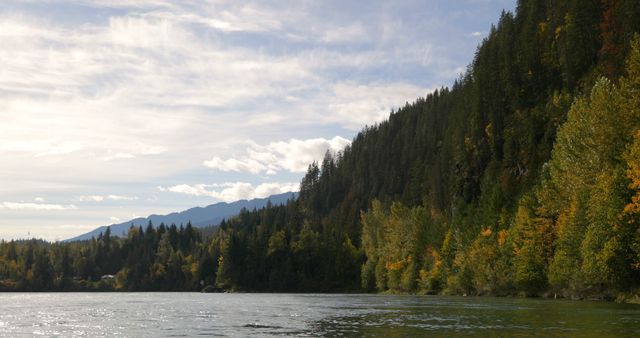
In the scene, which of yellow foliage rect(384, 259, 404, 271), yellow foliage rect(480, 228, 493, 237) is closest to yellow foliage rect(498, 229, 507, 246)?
yellow foliage rect(480, 228, 493, 237)

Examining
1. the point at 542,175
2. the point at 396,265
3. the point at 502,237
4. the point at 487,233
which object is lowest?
the point at 396,265

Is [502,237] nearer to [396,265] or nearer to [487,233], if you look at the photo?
[487,233]

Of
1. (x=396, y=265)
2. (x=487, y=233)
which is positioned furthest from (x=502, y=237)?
(x=396, y=265)

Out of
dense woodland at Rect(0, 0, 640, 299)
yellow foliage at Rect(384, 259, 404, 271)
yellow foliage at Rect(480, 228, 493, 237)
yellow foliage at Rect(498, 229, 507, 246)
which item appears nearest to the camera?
dense woodland at Rect(0, 0, 640, 299)

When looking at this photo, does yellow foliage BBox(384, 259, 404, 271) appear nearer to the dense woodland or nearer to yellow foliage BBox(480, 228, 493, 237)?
the dense woodland

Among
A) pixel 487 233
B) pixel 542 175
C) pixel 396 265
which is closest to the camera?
pixel 542 175

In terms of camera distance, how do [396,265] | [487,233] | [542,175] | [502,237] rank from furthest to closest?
[396,265] < [487,233] < [502,237] < [542,175]

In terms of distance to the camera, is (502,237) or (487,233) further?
(487,233)

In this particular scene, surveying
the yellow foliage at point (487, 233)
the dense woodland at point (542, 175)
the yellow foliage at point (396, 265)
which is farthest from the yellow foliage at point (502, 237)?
the yellow foliage at point (396, 265)

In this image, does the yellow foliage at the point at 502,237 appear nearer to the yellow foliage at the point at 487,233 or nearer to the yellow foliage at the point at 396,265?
the yellow foliage at the point at 487,233

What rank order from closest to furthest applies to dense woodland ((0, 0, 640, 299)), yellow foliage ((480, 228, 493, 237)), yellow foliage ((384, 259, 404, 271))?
dense woodland ((0, 0, 640, 299)) → yellow foliage ((480, 228, 493, 237)) → yellow foliage ((384, 259, 404, 271))

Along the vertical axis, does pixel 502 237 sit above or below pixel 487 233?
below

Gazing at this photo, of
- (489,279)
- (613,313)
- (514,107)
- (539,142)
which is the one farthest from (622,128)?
(514,107)

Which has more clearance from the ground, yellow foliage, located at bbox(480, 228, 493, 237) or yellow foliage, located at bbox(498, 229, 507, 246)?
yellow foliage, located at bbox(480, 228, 493, 237)
